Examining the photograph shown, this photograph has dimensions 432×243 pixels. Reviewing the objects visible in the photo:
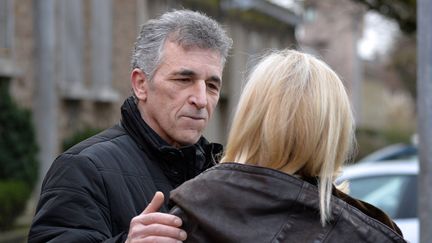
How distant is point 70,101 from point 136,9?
3.46 m

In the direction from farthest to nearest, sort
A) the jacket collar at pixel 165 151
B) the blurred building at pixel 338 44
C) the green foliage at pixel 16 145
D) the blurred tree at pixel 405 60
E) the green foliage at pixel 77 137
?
1. the blurred tree at pixel 405 60
2. the blurred building at pixel 338 44
3. the green foliage at pixel 77 137
4. the green foliage at pixel 16 145
5. the jacket collar at pixel 165 151

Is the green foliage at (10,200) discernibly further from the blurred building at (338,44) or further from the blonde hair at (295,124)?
the blurred building at (338,44)

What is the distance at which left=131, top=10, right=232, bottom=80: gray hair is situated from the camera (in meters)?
3.01

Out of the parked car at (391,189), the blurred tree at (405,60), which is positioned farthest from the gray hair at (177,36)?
the blurred tree at (405,60)

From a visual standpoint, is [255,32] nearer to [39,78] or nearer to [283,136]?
[39,78]

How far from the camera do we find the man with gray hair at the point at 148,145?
268 cm

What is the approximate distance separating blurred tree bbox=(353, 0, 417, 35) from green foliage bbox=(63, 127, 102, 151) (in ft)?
16.8

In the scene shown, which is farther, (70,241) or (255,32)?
(255,32)

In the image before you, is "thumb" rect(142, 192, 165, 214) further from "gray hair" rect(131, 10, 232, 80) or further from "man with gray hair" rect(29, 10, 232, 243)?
"gray hair" rect(131, 10, 232, 80)

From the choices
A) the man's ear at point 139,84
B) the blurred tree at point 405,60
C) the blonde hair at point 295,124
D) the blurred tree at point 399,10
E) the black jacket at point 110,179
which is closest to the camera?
the blonde hair at point 295,124

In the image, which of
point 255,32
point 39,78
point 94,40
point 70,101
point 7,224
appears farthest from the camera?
point 255,32

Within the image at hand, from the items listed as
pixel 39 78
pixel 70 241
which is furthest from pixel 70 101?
pixel 70 241

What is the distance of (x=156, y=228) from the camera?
7.63 feet

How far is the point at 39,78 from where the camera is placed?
773 cm
